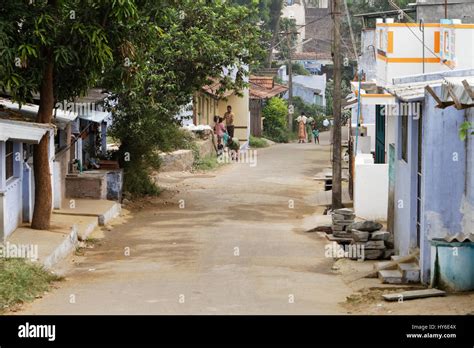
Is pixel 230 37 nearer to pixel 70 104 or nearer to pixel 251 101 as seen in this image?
pixel 70 104

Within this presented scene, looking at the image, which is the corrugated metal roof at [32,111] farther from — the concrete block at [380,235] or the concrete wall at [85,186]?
the concrete block at [380,235]

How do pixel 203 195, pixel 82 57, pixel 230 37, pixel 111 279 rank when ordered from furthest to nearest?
1. pixel 203 195
2. pixel 230 37
3. pixel 82 57
4. pixel 111 279

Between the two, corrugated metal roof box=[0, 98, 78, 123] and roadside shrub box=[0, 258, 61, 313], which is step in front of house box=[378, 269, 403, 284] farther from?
corrugated metal roof box=[0, 98, 78, 123]

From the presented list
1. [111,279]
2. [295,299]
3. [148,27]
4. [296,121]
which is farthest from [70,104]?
[296,121]

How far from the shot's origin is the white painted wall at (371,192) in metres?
21.7

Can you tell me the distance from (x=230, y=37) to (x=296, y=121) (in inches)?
1375

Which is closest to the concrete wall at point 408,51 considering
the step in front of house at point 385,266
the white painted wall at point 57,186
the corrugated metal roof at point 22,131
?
the white painted wall at point 57,186

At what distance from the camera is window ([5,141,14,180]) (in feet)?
58.6

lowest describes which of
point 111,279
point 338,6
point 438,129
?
point 111,279

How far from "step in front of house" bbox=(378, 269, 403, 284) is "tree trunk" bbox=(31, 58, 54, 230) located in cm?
664

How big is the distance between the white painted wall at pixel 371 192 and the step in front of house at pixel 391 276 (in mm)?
6884

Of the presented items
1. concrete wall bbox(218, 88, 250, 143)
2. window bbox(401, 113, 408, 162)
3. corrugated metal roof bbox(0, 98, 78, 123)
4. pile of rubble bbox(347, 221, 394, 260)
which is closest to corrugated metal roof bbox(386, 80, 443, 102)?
window bbox(401, 113, 408, 162)

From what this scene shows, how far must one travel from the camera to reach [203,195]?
2812cm

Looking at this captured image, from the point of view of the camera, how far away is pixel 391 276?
1453cm
